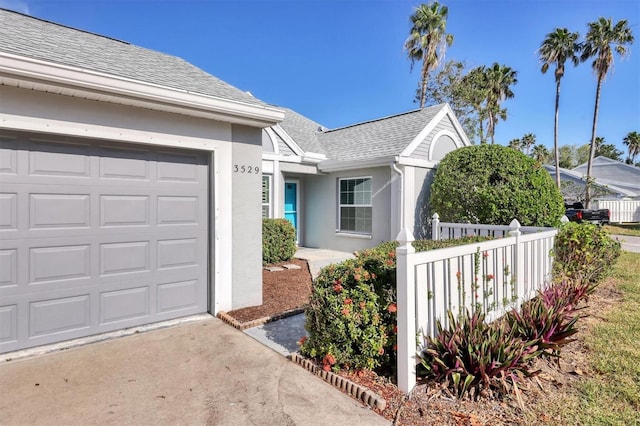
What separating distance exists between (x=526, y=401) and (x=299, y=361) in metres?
2.15

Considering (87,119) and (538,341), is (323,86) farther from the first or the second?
(538,341)

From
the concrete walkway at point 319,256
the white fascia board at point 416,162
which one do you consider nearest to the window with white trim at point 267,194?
the concrete walkway at point 319,256

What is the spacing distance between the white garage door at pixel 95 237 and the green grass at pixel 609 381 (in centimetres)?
452

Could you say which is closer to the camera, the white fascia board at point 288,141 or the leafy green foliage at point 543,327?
the leafy green foliage at point 543,327

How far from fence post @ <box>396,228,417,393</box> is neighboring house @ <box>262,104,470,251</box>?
6.83 meters

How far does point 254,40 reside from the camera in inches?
414

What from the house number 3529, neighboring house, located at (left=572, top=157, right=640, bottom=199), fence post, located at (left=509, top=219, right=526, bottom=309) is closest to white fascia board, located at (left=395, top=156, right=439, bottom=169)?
fence post, located at (left=509, top=219, right=526, bottom=309)

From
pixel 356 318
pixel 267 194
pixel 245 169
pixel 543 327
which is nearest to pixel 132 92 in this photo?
pixel 245 169

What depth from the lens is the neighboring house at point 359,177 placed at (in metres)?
9.88

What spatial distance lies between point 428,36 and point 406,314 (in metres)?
20.5

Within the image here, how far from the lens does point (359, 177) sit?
10.8 metres

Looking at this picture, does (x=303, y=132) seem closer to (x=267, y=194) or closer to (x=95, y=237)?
(x=267, y=194)

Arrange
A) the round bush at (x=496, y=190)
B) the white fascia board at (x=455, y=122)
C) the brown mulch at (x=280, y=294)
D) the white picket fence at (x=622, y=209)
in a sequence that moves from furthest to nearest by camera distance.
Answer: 1. the white picket fence at (x=622, y=209)
2. the white fascia board at (x=455, y=122)
3. the round bush at (x=496, y=190)
4. the brown mulch at (x=280, y=294)

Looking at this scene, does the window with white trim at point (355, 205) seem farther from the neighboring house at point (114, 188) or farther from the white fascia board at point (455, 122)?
the neighboring house at point (114, 188)
